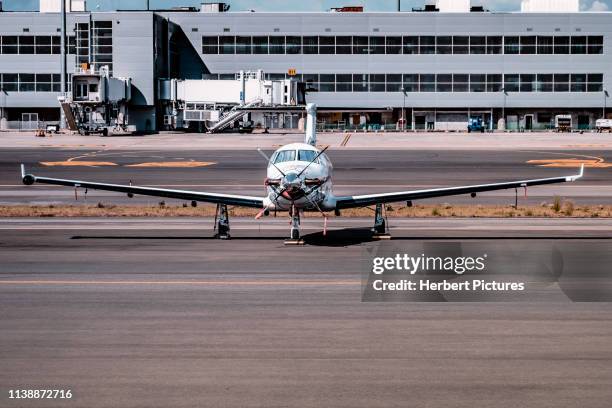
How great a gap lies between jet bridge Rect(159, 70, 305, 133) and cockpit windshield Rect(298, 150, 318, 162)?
94.0m

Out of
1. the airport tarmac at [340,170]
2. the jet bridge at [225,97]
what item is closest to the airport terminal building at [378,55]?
the jet bridge at [225,97]

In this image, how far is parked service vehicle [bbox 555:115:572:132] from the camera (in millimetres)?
131875

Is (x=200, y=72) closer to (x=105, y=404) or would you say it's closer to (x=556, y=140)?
(x=556, y=140)

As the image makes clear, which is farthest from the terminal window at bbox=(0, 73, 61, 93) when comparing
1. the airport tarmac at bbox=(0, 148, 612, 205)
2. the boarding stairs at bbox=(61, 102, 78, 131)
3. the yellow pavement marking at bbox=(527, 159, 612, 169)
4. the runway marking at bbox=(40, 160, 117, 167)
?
the yellow pavement marking at bbox=(527, 159, 612, 169)

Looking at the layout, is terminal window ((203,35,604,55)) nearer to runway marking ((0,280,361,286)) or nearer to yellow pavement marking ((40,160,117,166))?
yellow pavement marking ((40,160,117,166))

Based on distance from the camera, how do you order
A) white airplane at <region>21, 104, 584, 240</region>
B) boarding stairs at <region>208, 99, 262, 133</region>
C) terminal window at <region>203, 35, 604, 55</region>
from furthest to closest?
terminal window at <region>203, 35, 604, 55</region>, boarding stairs at <region>208, 99, 262, 133</region>, white airplane at <region>21, 104, 584, 240</region>

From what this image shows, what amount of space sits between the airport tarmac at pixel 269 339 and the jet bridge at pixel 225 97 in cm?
9941

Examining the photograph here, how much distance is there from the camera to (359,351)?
15578 millimetres

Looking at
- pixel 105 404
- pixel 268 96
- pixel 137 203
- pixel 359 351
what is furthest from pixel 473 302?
pixel 268 96

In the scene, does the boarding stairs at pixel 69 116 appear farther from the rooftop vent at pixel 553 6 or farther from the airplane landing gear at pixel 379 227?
the airplane landing gear at pixel 379 227

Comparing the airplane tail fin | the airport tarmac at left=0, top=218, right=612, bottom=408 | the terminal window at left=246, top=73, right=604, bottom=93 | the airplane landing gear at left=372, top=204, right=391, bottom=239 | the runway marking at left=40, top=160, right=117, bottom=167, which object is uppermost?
the terminal window at left=246, top=73, right=604, bottom=93

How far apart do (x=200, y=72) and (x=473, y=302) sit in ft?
393

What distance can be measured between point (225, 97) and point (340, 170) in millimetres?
62533

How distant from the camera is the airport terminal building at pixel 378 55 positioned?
434ft
